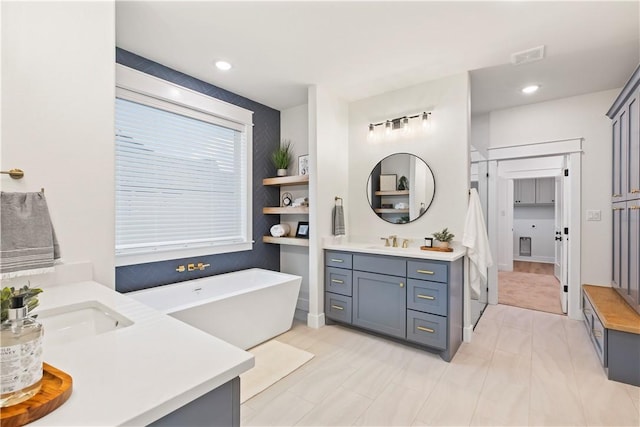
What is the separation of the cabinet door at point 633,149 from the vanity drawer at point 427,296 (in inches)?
67.4

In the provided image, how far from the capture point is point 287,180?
360 cm

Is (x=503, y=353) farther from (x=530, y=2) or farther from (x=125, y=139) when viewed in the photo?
(x=125, y=139)

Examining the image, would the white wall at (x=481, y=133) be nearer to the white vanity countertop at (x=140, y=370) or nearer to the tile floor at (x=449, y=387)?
the tile floor at (x=449, y=387)

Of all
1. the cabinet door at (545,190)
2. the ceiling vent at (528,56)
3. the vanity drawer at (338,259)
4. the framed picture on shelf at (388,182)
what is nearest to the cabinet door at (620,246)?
the ceiling vent at (528,56)

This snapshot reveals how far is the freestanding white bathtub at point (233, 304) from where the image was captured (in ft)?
7.79

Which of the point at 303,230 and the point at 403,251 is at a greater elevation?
the point at 303,230

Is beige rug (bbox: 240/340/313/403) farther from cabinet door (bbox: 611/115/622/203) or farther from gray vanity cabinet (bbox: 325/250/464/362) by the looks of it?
cabinet door (bbox: 611/115/622/203)

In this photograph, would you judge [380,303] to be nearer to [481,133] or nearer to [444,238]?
[444,238]

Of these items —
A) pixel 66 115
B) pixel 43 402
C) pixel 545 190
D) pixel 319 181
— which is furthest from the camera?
pixel 545 190

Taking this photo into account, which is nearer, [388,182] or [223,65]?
[223,65]

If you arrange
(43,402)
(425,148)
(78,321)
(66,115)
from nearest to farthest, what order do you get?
1. (43,402)
2. (78,321)
3. (66,115)
4. (425,148)

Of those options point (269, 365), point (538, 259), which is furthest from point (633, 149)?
point (538, 259)

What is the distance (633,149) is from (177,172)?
4.06 metres

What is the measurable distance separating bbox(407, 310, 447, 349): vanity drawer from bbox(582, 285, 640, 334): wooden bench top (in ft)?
3.81
